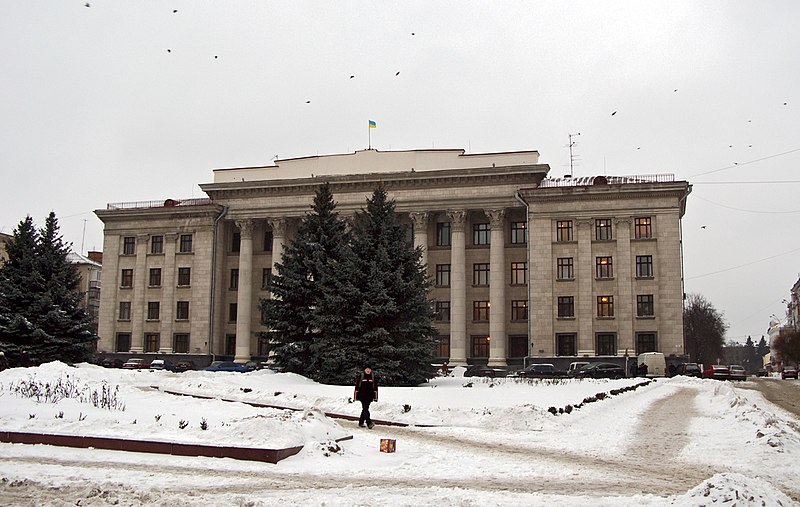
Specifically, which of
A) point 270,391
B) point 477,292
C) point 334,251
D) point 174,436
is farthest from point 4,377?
Answer: point 477,292

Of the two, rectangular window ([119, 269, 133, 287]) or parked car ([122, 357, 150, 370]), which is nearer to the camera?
parked car ([122, 357, 150, 370])

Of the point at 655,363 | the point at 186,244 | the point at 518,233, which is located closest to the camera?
the point at 655,363

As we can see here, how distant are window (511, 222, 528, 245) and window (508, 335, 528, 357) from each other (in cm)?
752

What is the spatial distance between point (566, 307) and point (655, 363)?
763 cm

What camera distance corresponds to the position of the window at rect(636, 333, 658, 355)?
54.2 metres

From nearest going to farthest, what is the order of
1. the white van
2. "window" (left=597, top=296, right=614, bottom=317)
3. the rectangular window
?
the white van < "window" (left=597, top=296, right=614, bottom=317) < the rectangular window

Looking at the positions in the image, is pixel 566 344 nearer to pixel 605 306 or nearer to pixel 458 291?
pixel 605 306

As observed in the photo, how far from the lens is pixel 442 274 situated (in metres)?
60.7

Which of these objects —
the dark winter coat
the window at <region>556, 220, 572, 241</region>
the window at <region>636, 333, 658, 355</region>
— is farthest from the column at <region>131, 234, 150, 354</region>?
the dark winter coat

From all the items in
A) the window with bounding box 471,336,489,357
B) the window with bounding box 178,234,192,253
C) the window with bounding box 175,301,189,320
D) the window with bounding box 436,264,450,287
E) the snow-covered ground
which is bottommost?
the snow-covered ground

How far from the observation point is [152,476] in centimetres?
1108

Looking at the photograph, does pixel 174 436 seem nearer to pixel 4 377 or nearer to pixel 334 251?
pixel 4 377

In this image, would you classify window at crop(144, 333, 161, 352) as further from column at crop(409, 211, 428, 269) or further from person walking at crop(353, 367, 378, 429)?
person walking at crop(353, 367, 378, 429)

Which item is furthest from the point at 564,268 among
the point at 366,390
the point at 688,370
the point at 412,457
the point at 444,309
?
the point at 412,457
